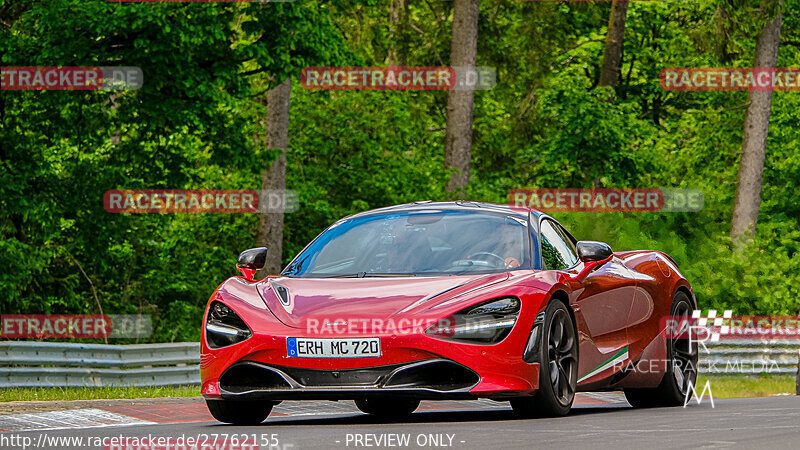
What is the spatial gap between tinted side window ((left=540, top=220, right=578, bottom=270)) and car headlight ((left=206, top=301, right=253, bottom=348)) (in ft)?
7.13

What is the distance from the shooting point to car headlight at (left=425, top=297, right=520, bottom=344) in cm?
840

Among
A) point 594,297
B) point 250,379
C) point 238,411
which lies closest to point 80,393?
point 238,411

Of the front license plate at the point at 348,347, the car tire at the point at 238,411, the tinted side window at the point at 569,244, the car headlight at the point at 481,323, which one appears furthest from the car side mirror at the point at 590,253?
the car tire at the point at 238,411

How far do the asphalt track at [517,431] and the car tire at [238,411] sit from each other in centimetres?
10

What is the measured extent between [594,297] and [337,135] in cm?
2727

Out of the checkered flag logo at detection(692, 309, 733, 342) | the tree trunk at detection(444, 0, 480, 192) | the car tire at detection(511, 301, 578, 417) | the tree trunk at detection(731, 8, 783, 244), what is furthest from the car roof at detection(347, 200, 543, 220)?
the tree trunk at detection(731, 8, 783, 244)

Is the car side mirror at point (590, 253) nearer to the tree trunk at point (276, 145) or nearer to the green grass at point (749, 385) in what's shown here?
the green grass at point (749, 385)

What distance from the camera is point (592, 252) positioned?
9891 millimetres

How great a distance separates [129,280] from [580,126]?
1167 cm

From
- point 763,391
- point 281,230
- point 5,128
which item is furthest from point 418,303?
point 281,230

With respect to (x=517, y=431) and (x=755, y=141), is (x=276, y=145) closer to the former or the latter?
(x=755, y=141)

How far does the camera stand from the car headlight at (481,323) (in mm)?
8398

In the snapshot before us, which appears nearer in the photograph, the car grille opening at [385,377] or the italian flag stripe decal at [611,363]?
the car grille opening at [385,377]

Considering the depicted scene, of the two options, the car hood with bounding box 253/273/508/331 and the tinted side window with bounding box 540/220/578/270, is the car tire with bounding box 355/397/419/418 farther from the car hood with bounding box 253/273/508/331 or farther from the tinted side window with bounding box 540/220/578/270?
the car hood with bounding box 253/273/508/331
